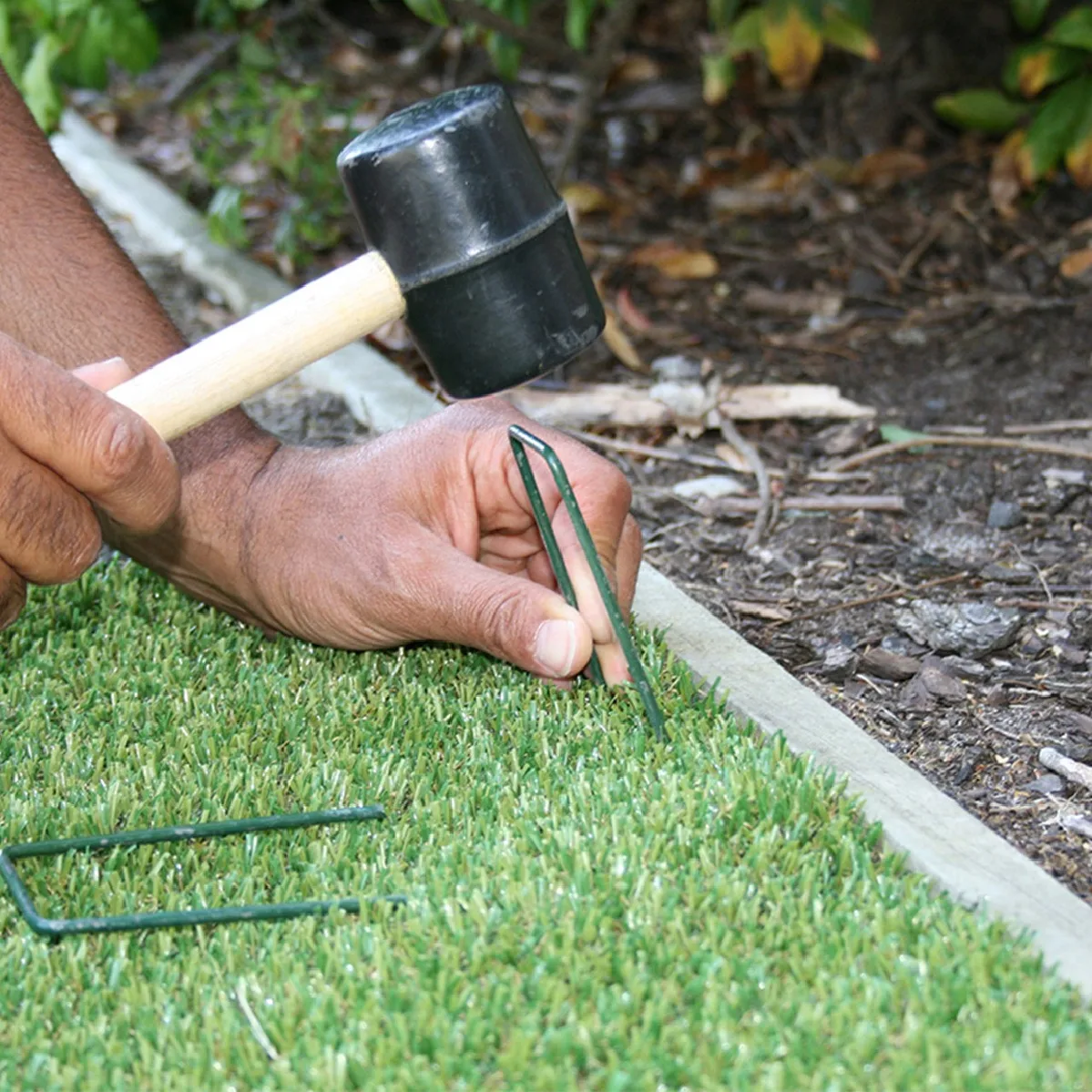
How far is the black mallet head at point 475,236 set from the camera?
78.0 inches

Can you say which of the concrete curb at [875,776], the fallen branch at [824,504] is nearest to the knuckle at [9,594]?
the concrete curb at [875,776]

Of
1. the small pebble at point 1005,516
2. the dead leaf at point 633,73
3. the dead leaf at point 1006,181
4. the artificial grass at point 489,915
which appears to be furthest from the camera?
the dead leaf at point 633,73

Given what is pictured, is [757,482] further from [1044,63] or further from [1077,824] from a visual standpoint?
[1044,63]

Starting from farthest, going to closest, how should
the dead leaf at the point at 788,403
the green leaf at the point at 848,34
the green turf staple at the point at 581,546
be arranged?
1. the green leaf at the point at 848,34
2. the dead leaf at the point at 788,403
3. the green turf staple at the point at 581,546

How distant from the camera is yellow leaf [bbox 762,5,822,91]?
3.73 m

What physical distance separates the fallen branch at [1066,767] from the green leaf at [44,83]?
2928mm

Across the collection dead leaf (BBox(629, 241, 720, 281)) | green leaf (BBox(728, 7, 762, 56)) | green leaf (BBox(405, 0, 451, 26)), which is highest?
green leaf (BBox(405, 0, 451, 26))

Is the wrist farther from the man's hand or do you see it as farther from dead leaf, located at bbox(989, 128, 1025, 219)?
dead leaf, located at bbox(989, 128, 1025, 219)

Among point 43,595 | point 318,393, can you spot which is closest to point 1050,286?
point 318,393

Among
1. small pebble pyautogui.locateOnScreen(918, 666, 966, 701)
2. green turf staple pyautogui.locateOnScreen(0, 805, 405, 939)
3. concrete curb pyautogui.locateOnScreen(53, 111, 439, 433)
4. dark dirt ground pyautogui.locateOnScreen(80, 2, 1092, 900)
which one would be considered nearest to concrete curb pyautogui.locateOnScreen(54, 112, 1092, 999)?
concrete curb pyautogui.locateOnScreen(53, 111, 439, 433)

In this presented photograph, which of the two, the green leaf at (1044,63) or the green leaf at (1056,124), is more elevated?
the green leaf at (1044,63)

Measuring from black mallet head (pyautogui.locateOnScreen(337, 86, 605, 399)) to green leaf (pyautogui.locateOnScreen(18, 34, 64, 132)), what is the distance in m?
2.17

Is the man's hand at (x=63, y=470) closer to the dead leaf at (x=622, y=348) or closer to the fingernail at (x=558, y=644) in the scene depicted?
the fingernail at (x=558, y=644)

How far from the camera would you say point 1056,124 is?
156 inches
